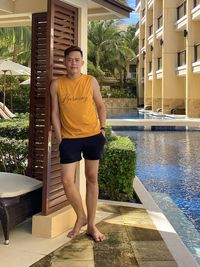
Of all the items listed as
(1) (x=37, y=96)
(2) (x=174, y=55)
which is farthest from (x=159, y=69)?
(1) (x=37, y=96)

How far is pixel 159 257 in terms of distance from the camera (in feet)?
11.8

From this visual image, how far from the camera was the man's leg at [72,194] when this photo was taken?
12.8 feet

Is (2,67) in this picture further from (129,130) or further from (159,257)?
(159,257)

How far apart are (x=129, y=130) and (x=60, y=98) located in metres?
16.9

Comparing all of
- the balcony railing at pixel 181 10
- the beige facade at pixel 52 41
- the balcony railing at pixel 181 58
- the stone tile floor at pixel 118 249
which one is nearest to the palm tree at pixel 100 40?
the balcony railing at pixel 181 58

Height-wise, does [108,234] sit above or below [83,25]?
below

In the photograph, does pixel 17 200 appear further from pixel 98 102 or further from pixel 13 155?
pixel 13 155

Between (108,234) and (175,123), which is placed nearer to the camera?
(108,234)

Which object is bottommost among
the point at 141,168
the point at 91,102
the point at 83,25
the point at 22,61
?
the point at 141,168

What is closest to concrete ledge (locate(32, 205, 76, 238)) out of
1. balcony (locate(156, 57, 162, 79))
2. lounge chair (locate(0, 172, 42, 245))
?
lounge chair (locate(0, 172, 42, 245))

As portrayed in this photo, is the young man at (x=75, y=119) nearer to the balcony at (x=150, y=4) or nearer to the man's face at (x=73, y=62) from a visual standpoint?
the man's face at (x=73, y=62)

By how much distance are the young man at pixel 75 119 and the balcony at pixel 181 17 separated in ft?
78.0

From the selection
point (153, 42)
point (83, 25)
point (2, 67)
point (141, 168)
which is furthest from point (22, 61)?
point (83, 25)

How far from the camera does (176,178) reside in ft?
29.2
